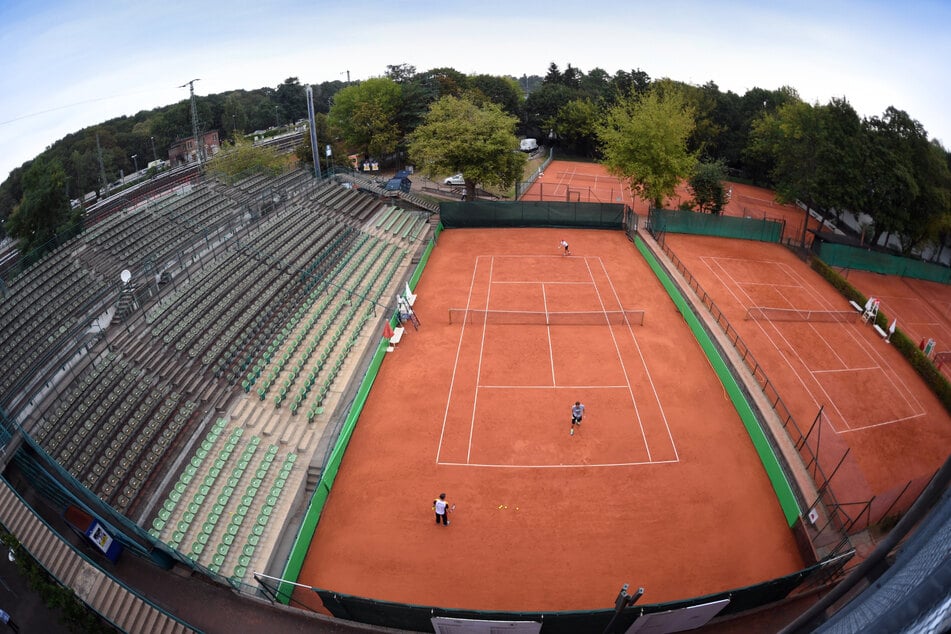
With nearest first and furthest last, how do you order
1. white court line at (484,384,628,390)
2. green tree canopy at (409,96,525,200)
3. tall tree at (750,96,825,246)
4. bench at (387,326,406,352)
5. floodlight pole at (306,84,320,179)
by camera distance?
1. white court line at (484,384,628,390)
2. bench at (387,326,406,352)
3. tall tree at (750,96,825,246)
4. floodlight pole at (306,84,320,179)
5. green tree canopy at (409,96,525,200)

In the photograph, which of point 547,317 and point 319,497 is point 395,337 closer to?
point 547,317

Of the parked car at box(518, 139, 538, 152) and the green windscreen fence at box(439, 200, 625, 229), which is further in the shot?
the parked car at box(518, 139, 538, 152)

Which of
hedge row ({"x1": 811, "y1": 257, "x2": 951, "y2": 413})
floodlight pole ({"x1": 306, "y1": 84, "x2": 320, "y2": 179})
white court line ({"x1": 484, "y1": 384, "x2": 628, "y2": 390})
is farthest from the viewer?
floodlight pole ({"x1": 306, "y1": 84, "x2": 320, "y2": 179})

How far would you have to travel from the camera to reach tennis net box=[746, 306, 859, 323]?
87.9ft

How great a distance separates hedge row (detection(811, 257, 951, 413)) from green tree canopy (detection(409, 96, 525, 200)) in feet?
75.2

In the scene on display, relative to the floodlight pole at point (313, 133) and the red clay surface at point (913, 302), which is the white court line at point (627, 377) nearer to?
the red clay surface at point (913, 302)

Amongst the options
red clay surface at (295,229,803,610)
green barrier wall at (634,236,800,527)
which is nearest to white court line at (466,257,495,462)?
red clay surface at (295,229,803,610)

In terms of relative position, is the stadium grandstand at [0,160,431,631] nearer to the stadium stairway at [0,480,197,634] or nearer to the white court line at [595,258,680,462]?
the stadium stairway at [0,480,197,634]

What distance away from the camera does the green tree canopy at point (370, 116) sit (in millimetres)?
48844

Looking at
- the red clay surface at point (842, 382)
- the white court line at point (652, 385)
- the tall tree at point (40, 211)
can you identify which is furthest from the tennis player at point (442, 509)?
the tall tree at point (40, 211)

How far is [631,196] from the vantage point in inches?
1861

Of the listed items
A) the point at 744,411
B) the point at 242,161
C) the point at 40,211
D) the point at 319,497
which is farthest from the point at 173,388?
the point at 242,161

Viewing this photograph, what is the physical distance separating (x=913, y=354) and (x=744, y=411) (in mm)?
10776

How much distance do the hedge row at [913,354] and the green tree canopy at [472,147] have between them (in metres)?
22.9
